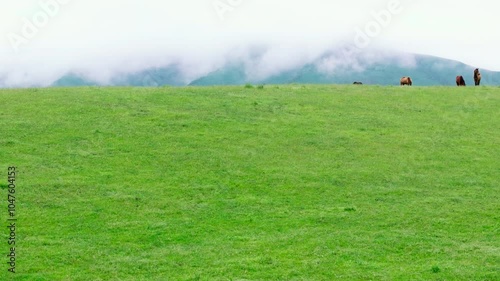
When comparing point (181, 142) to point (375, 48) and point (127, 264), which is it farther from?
point (375, 48)

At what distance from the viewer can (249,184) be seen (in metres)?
20.2

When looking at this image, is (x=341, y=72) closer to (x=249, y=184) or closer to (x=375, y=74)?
(x=375, y=74)

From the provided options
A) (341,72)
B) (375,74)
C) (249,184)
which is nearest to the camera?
Result: (249,184)

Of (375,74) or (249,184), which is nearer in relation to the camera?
(249,184)

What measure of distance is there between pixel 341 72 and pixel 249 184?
113538 mm

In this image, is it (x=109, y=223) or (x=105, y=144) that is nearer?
(x=109, y=223)

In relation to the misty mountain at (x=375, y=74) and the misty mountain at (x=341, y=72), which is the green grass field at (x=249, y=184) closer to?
the misty mountain at (x=341, y=72)

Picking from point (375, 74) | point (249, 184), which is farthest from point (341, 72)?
point (249, 184)

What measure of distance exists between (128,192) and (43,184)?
2.55 m

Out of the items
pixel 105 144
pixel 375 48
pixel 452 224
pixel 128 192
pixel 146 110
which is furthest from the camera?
pixel 375 48

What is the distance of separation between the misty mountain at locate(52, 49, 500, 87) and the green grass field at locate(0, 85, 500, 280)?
8902 cm

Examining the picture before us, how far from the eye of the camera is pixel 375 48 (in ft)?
460

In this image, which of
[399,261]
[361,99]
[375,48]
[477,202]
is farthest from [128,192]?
[375,48]

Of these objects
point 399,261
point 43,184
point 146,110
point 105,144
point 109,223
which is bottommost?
point 399,261
